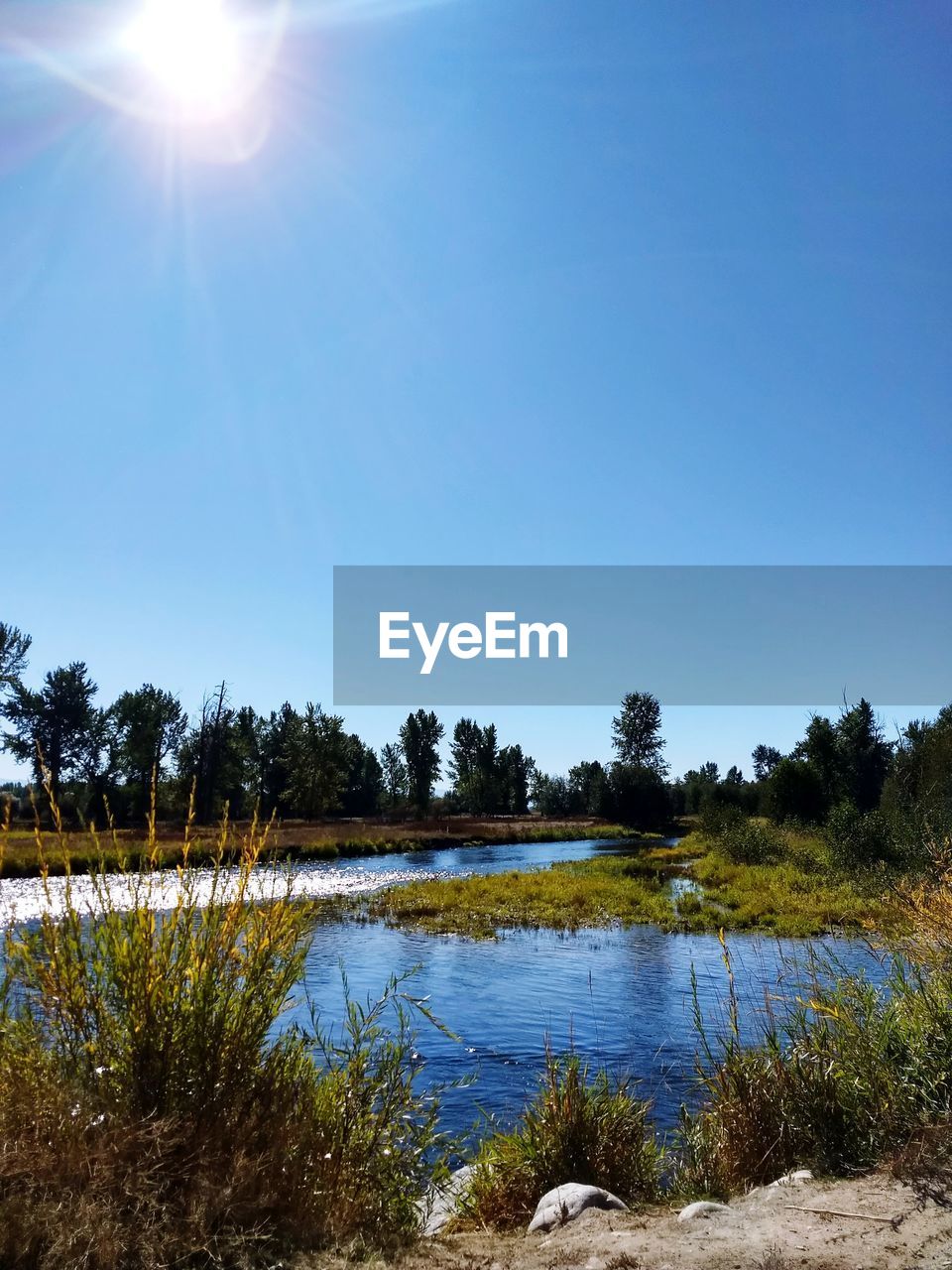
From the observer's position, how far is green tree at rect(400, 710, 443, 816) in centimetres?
9856

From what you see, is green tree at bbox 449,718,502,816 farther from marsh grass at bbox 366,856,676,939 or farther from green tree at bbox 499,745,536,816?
marsh grass at bbox 366,856,676,939

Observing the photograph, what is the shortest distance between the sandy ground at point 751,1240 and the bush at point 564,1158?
0.73 m

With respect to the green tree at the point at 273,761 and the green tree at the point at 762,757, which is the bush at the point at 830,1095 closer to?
the green tree at the point at 273,761

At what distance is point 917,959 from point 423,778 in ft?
305

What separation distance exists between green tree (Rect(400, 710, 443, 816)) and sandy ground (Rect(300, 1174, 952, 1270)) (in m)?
94.2

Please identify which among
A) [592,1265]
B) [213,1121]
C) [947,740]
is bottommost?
[592,1265]

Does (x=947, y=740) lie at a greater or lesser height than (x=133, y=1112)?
greater

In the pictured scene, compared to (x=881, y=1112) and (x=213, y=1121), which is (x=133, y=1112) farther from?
(x=881, y=1112)

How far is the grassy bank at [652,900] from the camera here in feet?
72.9

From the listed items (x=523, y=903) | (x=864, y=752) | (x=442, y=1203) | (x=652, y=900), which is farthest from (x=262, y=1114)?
(x=864, y=752)

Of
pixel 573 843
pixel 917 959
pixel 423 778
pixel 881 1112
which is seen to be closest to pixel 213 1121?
pixel 881 1112

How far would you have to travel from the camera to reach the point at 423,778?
98562mm

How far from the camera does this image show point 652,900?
26.1m

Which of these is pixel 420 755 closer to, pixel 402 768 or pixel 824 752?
pixel 402 768
